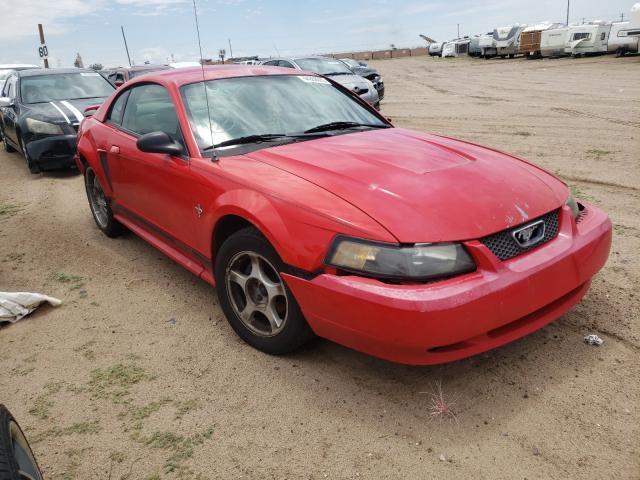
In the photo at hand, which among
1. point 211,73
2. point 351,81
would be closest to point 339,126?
point 211,73

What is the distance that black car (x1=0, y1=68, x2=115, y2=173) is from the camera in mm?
7684

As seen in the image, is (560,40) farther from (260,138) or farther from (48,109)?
(260,138)

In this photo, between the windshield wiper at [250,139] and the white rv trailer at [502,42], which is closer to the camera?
the windshield wiper at [250,139]

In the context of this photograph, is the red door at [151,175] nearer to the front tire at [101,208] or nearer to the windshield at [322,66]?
the front tire at [101,208]

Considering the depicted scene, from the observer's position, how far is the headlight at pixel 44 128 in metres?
7.68

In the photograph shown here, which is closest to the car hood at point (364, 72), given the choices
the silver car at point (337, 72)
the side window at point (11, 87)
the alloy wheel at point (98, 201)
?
the silver car at point (337, 72)

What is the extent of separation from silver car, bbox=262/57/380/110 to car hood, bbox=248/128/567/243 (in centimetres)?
873

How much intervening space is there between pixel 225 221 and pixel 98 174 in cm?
219

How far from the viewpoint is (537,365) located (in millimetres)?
2582

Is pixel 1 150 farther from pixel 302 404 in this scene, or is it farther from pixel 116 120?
pixel 302 404

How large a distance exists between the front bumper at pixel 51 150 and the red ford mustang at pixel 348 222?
15.3 ft

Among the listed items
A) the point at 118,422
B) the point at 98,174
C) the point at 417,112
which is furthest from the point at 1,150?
the point at 118,422

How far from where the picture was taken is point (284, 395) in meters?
2.51

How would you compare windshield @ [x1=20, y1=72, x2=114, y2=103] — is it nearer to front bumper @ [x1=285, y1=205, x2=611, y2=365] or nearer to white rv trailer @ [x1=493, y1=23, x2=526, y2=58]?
front bumper @ [x1=285, y1=205, x2=611, y2=365]
